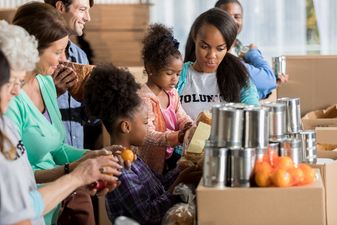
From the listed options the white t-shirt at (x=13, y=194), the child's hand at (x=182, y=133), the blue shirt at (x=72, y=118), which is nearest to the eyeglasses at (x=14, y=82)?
the white t-shirt at (x=13, y=194)

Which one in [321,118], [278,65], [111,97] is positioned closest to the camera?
[111,97]

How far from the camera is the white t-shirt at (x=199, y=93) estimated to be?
350cm

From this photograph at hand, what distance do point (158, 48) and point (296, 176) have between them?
46.9 inches

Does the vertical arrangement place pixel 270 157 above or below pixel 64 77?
below

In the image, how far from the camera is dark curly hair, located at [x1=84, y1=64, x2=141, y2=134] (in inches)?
115

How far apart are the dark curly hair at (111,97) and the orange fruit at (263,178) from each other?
71 cm

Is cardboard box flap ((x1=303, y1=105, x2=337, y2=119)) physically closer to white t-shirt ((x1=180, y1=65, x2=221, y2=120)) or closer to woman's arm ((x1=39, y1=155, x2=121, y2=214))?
white t-shirt ((x1=180, y1=65, x2=221, y2=120))

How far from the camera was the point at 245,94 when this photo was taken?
3.50 m

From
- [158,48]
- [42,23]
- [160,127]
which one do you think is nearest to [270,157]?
[42,23]

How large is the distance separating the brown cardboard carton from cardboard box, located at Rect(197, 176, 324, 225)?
1663 millimetres

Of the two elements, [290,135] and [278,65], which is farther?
[278,65]

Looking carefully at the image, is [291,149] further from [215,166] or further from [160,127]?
[160,127]

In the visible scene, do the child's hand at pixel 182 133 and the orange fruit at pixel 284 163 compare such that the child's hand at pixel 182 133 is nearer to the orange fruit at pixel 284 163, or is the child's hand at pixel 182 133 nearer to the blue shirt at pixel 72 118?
the blue shirt at pixel 72 118

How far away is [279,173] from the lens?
2.33 metres
